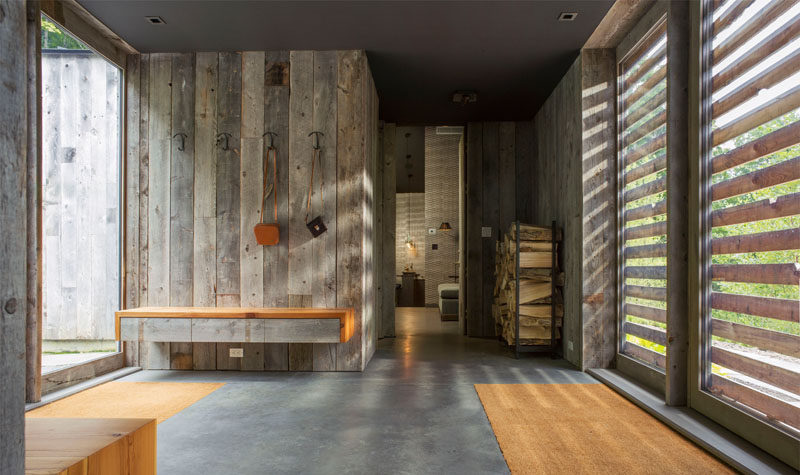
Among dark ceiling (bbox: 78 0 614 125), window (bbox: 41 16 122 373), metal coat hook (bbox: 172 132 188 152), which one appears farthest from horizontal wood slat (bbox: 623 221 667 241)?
window (bbox: 41 16 122 373)

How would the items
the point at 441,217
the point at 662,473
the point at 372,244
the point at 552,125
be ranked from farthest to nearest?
1. the point at 441,217
2. the point at 552,125
3. the point at 372,244
4. the point at 662,473

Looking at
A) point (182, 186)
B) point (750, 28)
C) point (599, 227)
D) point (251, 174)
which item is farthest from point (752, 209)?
point (182, 186)

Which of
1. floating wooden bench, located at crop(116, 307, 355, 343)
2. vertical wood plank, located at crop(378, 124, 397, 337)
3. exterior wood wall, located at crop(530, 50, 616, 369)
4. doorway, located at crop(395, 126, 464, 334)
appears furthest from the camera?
doorway, located at crop(395, 126, 464, 334)

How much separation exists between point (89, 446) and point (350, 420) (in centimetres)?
191

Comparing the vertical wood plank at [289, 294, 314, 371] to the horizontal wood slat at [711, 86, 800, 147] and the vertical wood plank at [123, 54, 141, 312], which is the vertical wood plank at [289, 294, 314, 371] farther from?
the horizontal wood slat at [711, 86, 800, 147]

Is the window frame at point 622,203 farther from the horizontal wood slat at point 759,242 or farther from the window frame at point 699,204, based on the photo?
the horizontal wood slat at point 759,242

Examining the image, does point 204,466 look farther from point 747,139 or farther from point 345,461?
point 747,139

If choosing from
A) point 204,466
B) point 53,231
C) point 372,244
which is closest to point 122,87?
point 53,231

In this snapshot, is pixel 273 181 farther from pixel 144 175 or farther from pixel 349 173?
pixel 144 175

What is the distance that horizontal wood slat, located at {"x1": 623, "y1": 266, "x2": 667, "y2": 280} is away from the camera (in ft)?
11.2

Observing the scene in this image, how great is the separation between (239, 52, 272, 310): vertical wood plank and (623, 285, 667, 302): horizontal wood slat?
3225mm

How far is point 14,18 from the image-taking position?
0.91m

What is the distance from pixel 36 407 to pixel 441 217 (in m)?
8.29

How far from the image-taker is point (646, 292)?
364cm
